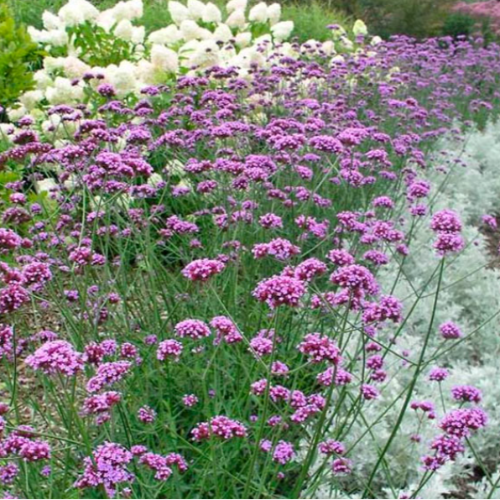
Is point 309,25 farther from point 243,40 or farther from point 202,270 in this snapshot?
point 202,270

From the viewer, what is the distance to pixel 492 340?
3.72m

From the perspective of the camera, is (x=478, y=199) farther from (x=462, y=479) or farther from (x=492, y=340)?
(x=462, y=479)

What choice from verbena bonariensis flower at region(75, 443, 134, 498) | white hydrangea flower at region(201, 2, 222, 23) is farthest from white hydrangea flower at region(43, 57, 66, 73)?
verbena bonariensis flower at region(75, 443, 134, 498)

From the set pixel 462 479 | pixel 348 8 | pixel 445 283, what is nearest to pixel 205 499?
pixel 462 479

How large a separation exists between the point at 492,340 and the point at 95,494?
2288 mm

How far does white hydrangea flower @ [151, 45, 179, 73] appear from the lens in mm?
5094

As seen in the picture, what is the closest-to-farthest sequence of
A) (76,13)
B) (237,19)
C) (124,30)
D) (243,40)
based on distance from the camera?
(76,13)
(124,30)
(243,40)
(237,19)

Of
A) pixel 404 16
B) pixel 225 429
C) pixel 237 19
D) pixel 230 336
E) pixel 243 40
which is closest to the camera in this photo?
pixel 225 429

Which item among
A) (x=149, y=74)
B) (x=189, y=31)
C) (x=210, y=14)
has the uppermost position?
(x=210, y=14)

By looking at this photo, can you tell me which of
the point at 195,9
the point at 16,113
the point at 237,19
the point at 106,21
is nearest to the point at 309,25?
the point at 237,19

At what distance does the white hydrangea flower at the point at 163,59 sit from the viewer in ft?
16.7

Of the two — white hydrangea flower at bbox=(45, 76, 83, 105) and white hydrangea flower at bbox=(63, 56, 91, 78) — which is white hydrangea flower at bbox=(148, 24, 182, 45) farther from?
white hydrangea flower at bbox=(45, 76, 83, 105)

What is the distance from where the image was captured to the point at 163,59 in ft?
16.8

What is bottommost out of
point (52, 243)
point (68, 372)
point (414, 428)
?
point (414, 428)
